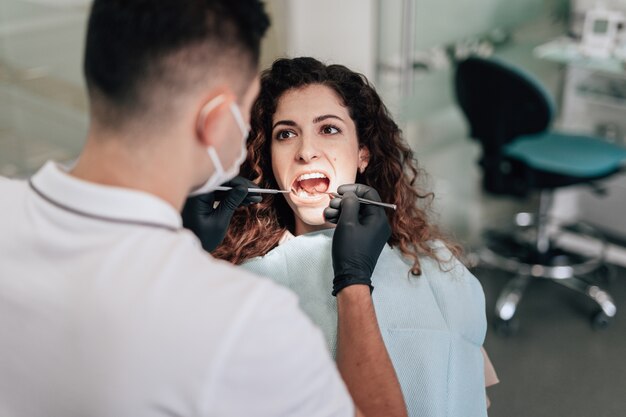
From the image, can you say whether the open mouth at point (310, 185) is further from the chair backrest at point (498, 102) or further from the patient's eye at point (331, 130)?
the chair backrest at point (498, 102)

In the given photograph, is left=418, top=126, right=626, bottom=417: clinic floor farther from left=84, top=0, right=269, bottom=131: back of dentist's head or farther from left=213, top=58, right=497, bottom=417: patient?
left=84, top=0, right=269, bottom=131: back of dentist's head

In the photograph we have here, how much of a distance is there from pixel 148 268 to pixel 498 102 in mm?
2323

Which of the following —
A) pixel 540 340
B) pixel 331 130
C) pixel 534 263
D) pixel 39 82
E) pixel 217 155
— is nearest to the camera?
pixel 217 155

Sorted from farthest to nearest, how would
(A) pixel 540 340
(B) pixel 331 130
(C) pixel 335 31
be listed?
1. (C) pixel 335 31
2. (A) pixel 540 340
3. (B) pixel 331 130

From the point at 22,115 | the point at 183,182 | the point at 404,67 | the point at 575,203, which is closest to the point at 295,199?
the point at 183,182

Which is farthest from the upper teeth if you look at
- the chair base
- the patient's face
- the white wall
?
the chair base

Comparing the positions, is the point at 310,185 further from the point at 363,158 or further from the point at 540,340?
the point at 540,340

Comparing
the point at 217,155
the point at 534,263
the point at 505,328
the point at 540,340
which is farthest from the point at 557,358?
the point at 217,155

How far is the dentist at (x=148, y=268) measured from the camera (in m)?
0.92

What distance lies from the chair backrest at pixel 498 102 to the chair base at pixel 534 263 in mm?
532

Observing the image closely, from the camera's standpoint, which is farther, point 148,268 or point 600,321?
point 600,321

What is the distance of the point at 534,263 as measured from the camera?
3453 mm

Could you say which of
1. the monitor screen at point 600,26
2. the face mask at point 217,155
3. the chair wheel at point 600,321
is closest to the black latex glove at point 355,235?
the face mask at point 217,155

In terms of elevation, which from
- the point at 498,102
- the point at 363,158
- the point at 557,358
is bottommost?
the point at 557,358
